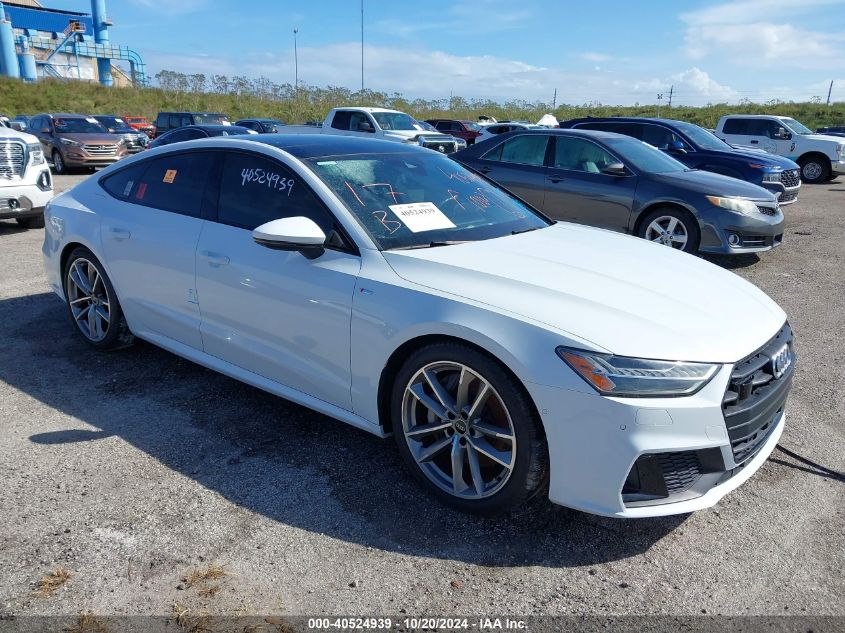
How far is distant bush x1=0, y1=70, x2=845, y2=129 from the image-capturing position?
139 ft

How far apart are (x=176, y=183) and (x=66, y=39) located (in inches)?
2378

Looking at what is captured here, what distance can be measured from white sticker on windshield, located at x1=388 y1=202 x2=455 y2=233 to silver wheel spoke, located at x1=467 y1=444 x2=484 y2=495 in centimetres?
115

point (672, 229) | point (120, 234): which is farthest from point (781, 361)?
point (672, 229)

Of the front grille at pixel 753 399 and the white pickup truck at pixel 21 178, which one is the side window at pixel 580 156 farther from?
the white pickup truck at pixel 21 178

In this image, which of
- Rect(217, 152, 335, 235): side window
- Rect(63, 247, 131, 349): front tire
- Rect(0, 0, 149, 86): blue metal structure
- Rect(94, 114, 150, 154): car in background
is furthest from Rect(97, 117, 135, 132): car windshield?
Rect(0, 0, 149, 86): blue metal structure

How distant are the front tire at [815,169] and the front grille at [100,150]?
2041cm

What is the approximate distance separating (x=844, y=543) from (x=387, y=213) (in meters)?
2.54

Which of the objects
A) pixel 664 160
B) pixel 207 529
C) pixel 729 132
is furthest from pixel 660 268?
pixel 729 132

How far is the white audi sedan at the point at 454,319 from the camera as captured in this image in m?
2.47

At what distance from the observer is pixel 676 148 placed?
39.1ft

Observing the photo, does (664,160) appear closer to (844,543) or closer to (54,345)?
(844,543)

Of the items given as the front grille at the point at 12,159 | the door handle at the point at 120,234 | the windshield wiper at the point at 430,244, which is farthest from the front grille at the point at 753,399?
the front grille at the point at 12,159

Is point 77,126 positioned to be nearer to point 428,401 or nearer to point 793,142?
point 428,401

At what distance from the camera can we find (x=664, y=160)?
333 inches
